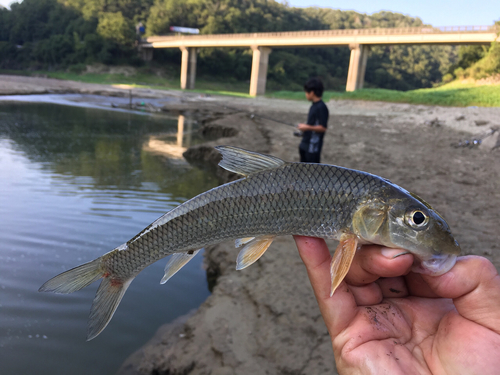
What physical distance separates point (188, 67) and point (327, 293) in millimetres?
76669

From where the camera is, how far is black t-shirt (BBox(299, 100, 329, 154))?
7.85m

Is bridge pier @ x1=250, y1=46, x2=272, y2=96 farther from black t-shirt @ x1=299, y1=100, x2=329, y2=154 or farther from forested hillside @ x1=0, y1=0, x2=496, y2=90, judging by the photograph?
black t-shirt @ x1=299, y1=100, x2=329, y2=154

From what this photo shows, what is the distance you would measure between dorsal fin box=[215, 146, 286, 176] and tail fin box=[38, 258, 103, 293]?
3.30 ft

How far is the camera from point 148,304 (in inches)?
203

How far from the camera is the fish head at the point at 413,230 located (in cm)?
Answer: 178

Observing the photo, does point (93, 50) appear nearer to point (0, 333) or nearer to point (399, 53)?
point (399, 53)

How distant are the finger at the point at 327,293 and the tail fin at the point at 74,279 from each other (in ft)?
4.15

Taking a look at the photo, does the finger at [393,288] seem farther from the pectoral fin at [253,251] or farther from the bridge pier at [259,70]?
the bridge pier at [259,70]

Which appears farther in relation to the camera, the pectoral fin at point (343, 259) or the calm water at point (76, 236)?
the calm water at point (76, 236)

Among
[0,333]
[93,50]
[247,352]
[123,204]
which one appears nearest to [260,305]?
[247,352]

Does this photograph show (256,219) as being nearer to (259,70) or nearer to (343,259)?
(343,259)

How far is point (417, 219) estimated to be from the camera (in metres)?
1.82

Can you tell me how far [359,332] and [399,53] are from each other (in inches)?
4643

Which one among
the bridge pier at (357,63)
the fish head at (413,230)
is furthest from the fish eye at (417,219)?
the bridge pier at (357,63)
